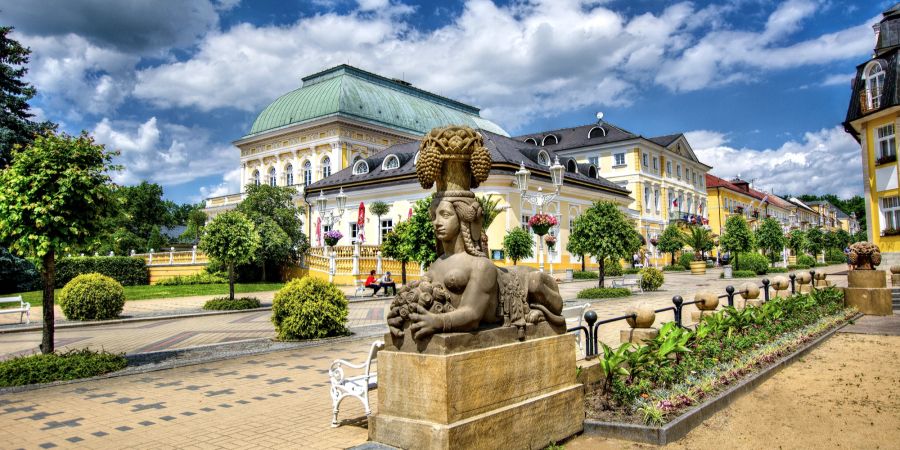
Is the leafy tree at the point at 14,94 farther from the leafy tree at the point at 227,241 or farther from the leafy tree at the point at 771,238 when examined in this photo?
the leafy tree at the point at 771,238

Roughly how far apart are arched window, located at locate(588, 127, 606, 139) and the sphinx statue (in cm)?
5315

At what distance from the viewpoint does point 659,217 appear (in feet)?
181

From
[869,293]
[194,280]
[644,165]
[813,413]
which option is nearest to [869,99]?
[869,293]

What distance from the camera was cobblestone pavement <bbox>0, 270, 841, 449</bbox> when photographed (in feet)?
17.4

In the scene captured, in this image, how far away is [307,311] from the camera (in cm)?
1170

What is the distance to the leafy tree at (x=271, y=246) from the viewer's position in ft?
109

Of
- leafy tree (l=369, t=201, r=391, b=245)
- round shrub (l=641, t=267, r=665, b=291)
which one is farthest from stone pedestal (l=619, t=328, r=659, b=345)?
leafy tree (l=369, t=201, r=391, b=245)

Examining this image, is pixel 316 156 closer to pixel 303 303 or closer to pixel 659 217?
pixel 659 217

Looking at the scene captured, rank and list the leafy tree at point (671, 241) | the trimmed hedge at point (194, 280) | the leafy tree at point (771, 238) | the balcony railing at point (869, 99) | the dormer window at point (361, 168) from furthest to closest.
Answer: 1. the leafy tree at point (671, 241)
2. the dormer window at point (361, 168)
3. the leafy tree at point (771, 238)
4. the trimmed hedge at point (194, 280)
5. the balcony railing at point (869, 99)

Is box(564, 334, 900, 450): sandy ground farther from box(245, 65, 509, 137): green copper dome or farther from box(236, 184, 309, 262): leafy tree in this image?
box(245, 65, 509, 137): green copper dome

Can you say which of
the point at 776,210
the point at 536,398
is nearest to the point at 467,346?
the point at 536,398

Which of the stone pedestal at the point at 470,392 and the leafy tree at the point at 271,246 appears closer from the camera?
the stone pedestal at the point at 470,392

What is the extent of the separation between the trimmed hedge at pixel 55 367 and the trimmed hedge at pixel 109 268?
26.9m

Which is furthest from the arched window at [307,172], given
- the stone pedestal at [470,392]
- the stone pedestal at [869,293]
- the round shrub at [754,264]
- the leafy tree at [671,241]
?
the stone pedestal at [470,392]
